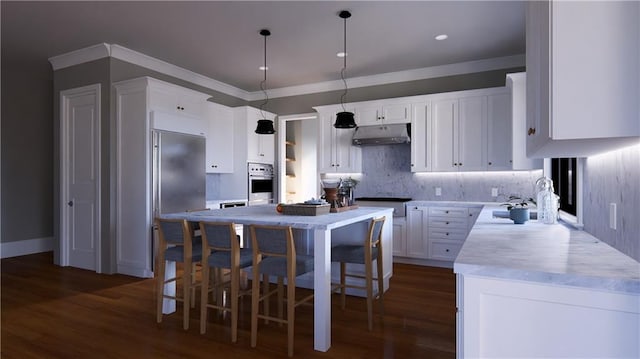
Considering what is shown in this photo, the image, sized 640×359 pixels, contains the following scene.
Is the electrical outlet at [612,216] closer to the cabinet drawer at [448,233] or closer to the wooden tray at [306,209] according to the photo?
the wooden tray at [306,209]

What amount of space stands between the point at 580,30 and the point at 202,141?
4.56 metres

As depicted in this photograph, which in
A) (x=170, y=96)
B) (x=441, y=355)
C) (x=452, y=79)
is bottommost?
(x=441, y=355)

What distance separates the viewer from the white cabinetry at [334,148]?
5.75 m

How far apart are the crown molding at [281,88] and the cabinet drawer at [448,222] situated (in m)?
2.01

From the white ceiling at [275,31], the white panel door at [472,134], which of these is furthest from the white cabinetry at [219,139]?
the white panel door at [472,134]

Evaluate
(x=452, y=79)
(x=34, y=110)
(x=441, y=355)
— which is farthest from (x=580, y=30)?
(x=34, y=110)

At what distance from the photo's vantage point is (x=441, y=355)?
2.46 m

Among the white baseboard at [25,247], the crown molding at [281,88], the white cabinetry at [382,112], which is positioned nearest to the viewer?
the crown molding at [281,88]

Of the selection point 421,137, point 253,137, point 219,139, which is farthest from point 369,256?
point 253,137

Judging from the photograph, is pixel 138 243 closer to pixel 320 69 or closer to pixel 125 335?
pixel 125 335

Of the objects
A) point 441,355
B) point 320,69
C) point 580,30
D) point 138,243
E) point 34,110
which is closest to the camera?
point 580,30

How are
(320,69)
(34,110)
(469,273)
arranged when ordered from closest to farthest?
1. (469,273)
2. (320,69)
3. (34,110)

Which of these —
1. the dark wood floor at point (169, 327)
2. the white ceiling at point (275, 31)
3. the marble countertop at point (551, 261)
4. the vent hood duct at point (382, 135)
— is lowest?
the dark wood floor at point (169, 327)

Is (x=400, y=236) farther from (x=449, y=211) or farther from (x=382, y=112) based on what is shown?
(x=382, y=112)
